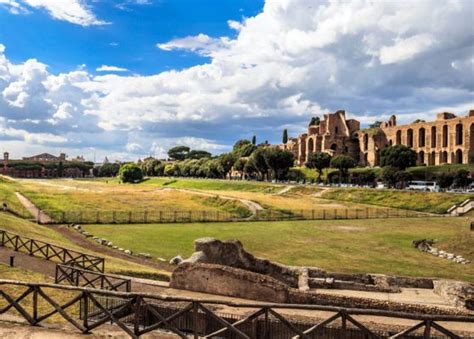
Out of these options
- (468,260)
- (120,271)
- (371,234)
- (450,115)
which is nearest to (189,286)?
(120,271)

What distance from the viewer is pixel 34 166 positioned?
190750 millimetres

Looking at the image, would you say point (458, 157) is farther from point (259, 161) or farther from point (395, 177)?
point (259, 161)

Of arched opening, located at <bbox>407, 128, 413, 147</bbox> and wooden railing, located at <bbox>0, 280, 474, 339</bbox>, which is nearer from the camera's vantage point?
wooden railing, located at <bbox>0, 280, 474, 339</bbox>

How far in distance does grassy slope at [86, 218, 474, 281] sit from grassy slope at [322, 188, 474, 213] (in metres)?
9.07

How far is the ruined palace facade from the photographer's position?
10875 cm

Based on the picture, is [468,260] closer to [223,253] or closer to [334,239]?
[334,239]

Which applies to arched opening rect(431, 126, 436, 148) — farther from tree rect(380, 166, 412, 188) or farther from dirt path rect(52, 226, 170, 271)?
dirt path rect(52, 226, 170, 271)

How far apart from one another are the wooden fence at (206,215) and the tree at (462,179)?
1894cm

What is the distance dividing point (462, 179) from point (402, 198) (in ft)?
48.6

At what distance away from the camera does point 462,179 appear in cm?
7425

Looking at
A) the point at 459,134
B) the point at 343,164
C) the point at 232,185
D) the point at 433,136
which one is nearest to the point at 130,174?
the point at 232,185

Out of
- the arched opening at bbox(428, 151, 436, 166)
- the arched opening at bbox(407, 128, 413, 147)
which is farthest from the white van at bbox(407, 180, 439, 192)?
the arched opening at bbox(407, 128, 413, 147)

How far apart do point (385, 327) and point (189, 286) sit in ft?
24.4

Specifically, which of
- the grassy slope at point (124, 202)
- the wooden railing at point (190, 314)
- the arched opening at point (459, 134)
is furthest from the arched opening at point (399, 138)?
the wooden railing at point (190, 314)
